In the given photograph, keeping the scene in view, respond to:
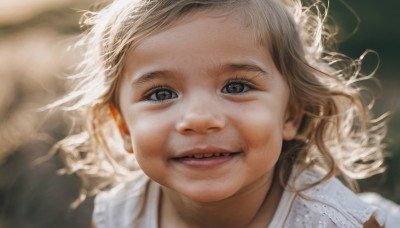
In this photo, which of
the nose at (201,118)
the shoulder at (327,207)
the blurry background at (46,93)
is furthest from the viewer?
the blurry background at (46,93)

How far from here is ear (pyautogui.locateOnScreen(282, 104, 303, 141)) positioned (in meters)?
2.46

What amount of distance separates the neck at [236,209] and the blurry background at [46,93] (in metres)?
0.72

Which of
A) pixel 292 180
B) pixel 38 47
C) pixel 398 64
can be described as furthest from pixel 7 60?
pixel 398 64

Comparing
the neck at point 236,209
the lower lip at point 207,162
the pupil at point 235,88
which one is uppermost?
the pupil at point 235,88

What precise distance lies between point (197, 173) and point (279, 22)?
586 mm

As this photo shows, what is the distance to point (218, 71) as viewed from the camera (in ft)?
7.00

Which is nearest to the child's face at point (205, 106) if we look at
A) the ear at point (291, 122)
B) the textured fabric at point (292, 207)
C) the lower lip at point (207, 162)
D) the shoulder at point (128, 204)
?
the lower lip at point (207, 162)

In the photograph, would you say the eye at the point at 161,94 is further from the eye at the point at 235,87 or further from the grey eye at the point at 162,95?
the eye at the point at 235,87

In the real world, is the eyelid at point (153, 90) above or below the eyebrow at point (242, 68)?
below

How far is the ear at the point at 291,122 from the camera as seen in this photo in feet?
8.06

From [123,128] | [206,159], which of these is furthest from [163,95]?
[123,128]

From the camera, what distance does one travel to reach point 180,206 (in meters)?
2.59

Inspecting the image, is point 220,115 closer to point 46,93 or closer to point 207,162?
point 207,162

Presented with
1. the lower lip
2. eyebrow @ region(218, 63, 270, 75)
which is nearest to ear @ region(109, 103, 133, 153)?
the lower lip
